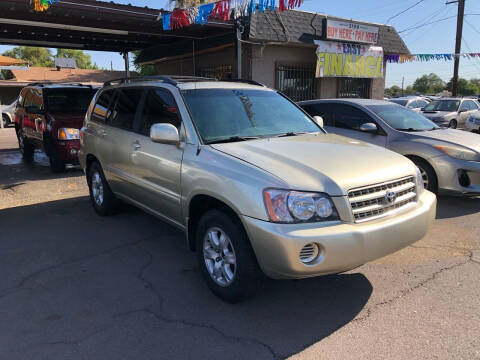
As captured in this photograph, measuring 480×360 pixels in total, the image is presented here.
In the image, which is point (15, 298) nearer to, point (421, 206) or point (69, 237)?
point (69, 237)

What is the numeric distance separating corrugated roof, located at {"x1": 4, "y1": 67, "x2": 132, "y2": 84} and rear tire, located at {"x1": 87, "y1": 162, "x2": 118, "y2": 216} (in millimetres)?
27750

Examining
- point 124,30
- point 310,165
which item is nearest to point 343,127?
point 310,165

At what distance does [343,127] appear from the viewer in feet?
23.6

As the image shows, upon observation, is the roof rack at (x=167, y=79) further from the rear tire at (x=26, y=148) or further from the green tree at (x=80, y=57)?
the green tree at (x=80, y=57)

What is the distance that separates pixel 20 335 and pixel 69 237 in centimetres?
214

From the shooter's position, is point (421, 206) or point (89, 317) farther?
point (421, 206)

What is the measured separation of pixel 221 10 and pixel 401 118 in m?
4.12

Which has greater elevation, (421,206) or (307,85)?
(307,85)

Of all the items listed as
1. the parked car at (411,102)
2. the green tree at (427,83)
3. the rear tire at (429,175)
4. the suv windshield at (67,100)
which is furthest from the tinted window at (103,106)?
the green tree at (427,83)

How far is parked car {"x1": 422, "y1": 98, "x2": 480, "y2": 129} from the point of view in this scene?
15766 millimetres

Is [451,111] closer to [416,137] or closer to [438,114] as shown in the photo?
[438,114]

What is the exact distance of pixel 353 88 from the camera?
14227 millimetres

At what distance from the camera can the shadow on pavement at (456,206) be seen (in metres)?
5.63

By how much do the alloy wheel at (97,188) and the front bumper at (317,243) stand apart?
11.1 feet
